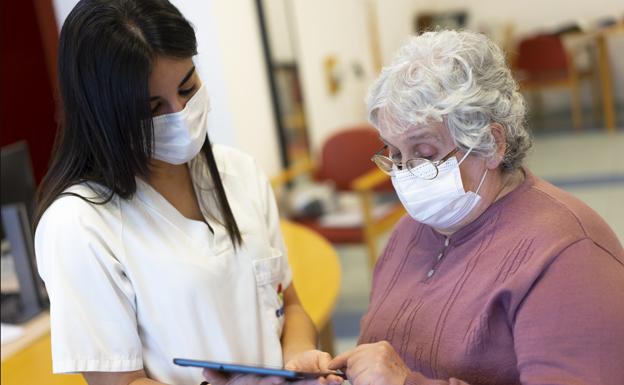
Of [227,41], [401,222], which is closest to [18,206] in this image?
[401,222]

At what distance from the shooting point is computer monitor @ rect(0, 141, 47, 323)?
2.07 m

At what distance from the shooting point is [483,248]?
4.16 ft

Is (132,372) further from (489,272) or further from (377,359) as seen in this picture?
(489,272)

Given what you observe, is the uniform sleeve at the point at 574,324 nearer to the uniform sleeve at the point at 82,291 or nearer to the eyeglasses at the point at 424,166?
the eyeglasses at the point at 424,166

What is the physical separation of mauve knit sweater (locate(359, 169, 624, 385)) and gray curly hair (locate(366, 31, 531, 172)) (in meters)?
0.13

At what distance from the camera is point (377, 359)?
1.21 meters

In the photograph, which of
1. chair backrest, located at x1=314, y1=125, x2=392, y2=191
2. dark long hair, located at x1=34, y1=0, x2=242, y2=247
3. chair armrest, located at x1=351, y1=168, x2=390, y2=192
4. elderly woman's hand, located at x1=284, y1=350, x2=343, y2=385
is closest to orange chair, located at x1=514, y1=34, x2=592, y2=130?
chair backrest, located at x1=314, y1=125, x2=392, y2=191

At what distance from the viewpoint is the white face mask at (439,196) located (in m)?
1.26

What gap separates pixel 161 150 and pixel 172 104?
0.30ft

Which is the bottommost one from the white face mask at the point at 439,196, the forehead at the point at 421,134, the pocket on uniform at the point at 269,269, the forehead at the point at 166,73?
the pocket on uniform at the point at 269,269

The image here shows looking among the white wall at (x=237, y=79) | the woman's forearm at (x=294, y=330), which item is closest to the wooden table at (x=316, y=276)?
the woman's forearm at (x=294, y=330)

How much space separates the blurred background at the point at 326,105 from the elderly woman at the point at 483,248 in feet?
0.44

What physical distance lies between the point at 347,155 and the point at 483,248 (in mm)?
2744

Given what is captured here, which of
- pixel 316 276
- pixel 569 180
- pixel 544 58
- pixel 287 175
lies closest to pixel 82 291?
pixel 316 276
